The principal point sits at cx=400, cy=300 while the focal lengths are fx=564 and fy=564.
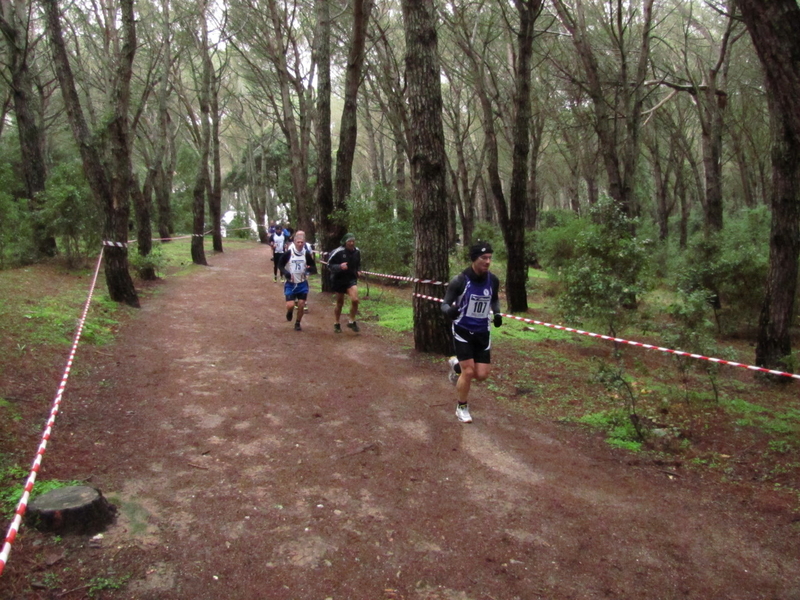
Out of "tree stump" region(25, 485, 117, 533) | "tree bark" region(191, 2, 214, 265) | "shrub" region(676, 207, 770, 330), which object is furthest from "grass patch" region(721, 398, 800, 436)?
"tree bark" region(191, 2, 214, 265)

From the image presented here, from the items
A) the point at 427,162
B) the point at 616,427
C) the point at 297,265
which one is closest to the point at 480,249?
the point at 616,427

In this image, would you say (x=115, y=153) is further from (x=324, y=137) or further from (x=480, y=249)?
(x=480, y=249)

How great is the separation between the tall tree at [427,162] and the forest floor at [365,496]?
1170 mm

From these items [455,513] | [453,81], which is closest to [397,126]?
[453,81]

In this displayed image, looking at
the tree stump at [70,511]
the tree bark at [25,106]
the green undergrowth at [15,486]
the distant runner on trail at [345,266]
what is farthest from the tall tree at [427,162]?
the tree bark at [25,106]

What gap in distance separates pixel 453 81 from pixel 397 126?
11.8 ft

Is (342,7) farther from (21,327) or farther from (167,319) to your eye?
(21,327)

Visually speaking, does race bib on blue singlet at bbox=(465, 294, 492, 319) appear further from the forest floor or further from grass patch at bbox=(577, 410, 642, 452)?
grass patch at bbox=(577, 410, 642, 452)

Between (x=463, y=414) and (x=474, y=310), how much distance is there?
1.23m

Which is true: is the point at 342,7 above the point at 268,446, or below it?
above

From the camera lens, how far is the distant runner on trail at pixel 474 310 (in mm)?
6027

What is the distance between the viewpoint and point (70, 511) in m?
3.63

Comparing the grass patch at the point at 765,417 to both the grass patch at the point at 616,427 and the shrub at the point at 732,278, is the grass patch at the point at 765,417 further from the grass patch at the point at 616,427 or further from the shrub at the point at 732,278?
the shrub at the point at 732,278

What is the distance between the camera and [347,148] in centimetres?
1455
